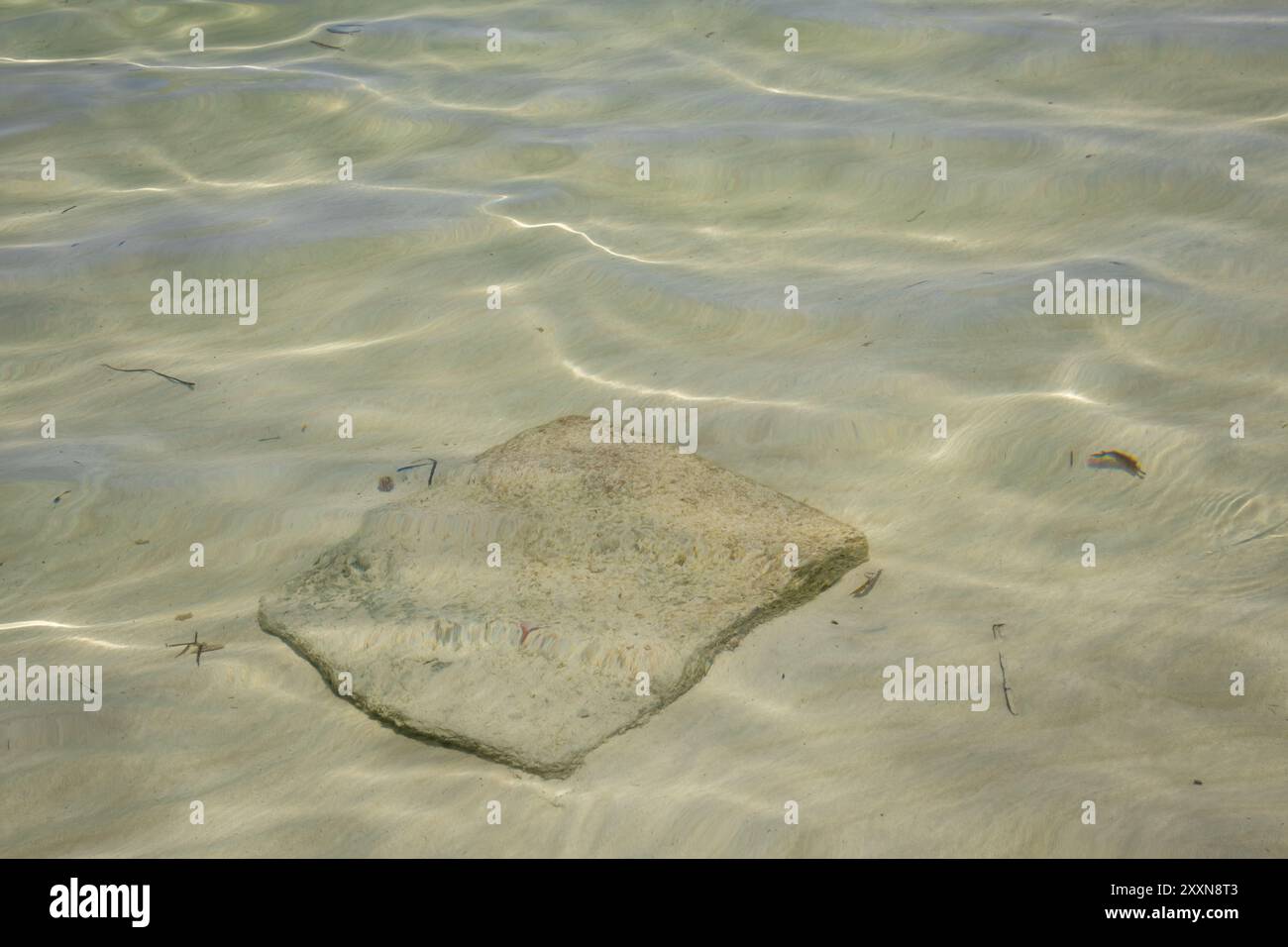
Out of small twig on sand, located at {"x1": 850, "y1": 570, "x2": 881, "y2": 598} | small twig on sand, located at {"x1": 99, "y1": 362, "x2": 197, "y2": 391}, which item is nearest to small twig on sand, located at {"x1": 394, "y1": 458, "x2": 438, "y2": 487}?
small twig on sand, located at {"x1": 99, "y1": 362, "x2": 197, "y2": 391}

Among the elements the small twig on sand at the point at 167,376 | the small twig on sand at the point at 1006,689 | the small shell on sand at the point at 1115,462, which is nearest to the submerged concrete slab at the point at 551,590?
the small twig on sand at the point at 1006,689

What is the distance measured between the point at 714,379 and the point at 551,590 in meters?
0.88

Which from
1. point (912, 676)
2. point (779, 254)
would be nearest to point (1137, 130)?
point (779, 254)

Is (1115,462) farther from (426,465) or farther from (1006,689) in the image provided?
(426,465)

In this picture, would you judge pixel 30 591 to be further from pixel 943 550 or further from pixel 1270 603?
pixel 1270 603

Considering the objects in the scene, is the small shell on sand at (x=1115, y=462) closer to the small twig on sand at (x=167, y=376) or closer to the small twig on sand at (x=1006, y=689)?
the small twig on sand at (x=1006, y=689)

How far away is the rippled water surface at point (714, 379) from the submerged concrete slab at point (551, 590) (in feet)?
0.22

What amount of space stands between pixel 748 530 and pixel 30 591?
1.61 meters

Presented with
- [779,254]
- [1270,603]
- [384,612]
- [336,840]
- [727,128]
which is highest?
[727,128]

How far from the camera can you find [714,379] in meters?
2.91

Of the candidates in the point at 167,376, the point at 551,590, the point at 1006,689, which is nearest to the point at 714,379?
the point at 551,590

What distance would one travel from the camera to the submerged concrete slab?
2059 mm

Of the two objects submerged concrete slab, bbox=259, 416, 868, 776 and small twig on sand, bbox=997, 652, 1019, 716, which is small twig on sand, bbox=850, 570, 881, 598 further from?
small twig on sand, bbox=997, 652, 1019, 716

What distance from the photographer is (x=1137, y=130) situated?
3.64 m
